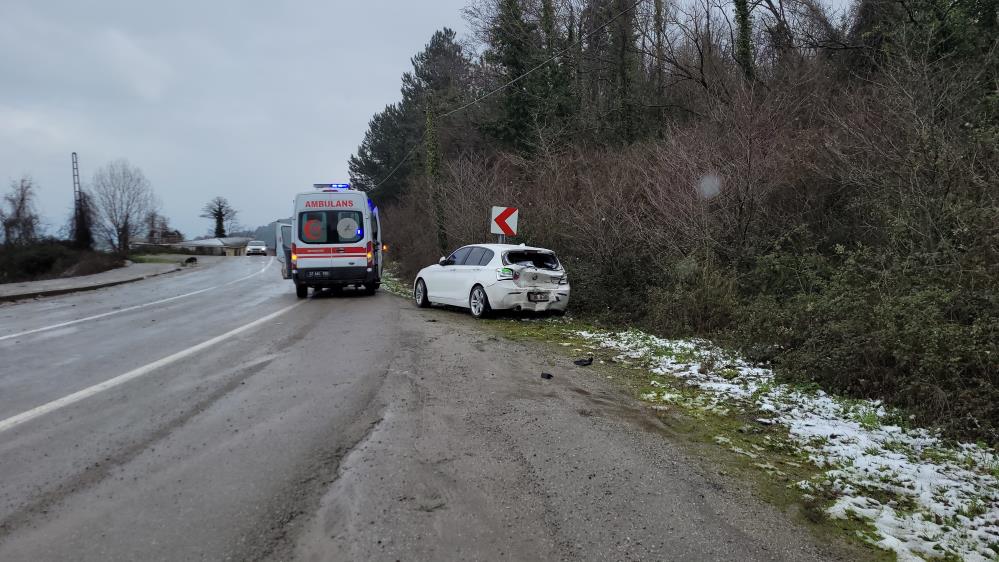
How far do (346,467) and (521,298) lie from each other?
7930 mm

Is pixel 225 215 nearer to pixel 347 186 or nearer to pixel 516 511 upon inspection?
pixel 347 186

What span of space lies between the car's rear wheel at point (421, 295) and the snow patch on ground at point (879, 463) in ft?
25.8

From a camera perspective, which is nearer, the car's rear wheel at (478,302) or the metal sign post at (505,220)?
the car's rear wheel at (478,302)

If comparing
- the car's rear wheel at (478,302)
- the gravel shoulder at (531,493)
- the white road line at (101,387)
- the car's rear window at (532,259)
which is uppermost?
the car's rear window at (532,259)

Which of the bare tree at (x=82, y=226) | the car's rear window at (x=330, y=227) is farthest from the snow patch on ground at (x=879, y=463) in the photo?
the bare tree at (x=82, y=226)

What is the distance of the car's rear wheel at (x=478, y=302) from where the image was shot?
11973 mm

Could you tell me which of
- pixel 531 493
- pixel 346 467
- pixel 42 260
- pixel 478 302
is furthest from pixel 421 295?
pixel 42 260

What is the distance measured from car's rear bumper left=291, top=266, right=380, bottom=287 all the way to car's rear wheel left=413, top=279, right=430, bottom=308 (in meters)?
2.58

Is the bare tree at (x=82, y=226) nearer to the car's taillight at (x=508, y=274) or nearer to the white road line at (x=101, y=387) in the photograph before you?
the white road line at (x=101, y=387)

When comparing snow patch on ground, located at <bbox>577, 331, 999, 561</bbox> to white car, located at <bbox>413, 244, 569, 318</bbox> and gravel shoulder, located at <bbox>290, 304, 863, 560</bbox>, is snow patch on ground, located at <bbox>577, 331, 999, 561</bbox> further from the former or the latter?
white car, located at <bbox>413, 244, 569, 318</bbox>

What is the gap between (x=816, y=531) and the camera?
10.8ft

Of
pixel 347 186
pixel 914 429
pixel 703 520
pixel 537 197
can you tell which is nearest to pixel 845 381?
pixel 914 429

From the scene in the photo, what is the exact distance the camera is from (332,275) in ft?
53.0

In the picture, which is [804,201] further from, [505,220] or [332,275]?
[332,275]
